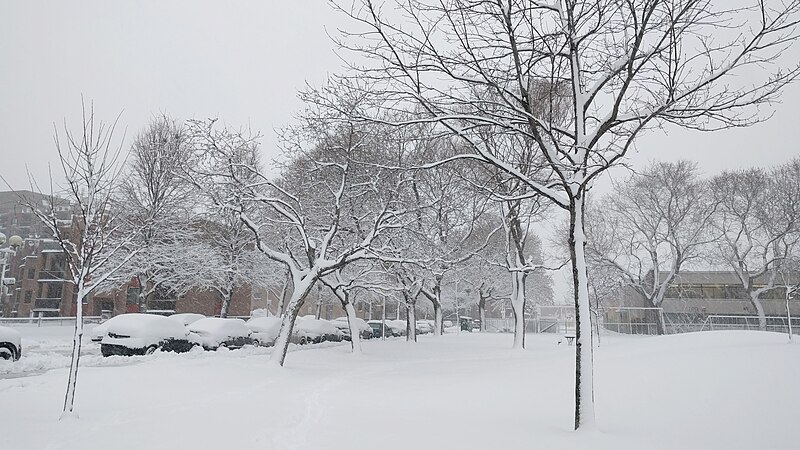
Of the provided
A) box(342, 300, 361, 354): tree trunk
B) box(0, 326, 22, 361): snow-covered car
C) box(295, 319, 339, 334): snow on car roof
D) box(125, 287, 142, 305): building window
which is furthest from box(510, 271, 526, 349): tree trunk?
box(125, 287, 142, 305): building window

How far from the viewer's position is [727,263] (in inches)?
1342

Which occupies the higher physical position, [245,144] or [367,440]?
[245,144]

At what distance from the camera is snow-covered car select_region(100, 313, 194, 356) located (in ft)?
55.3

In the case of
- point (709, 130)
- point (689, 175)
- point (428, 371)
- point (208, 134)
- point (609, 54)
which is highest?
point (689, 175)

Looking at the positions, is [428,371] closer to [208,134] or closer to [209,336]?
[208,134]

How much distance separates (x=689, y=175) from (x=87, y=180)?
3487 centimetres

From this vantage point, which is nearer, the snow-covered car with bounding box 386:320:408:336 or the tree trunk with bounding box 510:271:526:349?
the tree trunk with bounding box 510:271:526:349

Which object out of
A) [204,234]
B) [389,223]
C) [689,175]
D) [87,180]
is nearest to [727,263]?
[689,175]

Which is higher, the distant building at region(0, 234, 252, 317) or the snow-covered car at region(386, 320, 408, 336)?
the distant building at region(0, 234, 252, 317)

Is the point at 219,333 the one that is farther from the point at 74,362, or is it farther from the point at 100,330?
the point at 74,362

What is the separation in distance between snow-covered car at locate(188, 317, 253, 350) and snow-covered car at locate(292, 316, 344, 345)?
4169 mm

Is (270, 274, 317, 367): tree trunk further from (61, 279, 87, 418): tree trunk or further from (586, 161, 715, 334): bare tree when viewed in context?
(586, 161, 715, 334): bare tree

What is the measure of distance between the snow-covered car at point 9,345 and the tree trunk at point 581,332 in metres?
14.1

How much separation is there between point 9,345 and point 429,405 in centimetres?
1162
